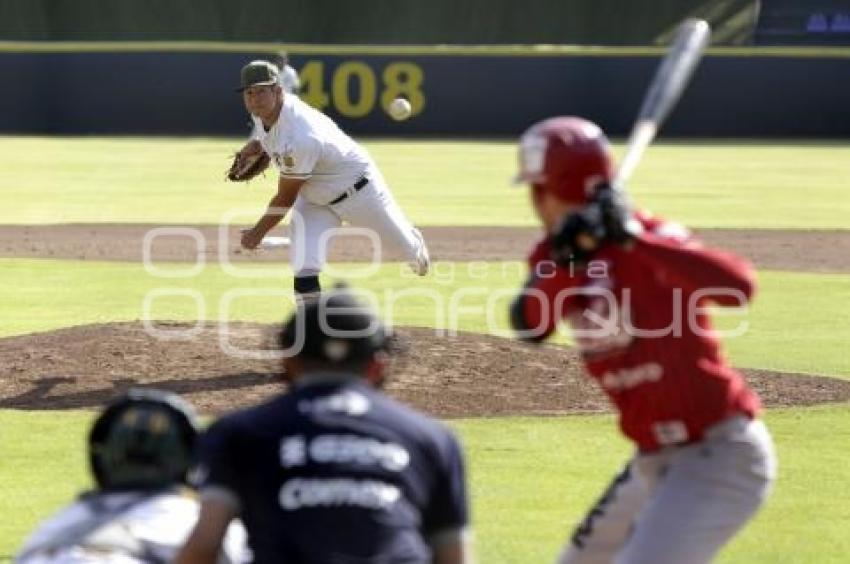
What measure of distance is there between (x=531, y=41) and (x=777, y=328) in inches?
1359

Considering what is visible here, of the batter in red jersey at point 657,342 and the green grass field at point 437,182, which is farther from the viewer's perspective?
the green grass field at point 437,182

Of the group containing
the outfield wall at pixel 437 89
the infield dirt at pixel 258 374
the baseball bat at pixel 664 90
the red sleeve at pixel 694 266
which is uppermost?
the baseball bat at pixel 664 90

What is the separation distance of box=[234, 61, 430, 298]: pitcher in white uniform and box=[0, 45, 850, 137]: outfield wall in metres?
24.0

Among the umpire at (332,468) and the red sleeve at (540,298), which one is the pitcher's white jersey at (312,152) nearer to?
the red sleeve at (540,298)

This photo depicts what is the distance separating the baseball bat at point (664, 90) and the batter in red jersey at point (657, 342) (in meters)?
0.42

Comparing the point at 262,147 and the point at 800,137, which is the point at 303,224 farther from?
the point at 800,137

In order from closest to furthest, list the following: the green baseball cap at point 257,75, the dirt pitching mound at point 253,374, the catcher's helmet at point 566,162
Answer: the catcher's helmet at point 566,162 < the dirt pitching mound at point 253,374 < the green baseball cap at point 257,75

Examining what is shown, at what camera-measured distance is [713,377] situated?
5492 millimetres

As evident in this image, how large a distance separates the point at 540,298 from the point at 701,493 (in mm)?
831

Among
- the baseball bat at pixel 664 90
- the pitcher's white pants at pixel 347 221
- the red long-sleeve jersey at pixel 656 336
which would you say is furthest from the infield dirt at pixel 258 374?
the red long-sleeve jersey at pixel 656 336

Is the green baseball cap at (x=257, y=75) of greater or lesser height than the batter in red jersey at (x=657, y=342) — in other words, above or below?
below

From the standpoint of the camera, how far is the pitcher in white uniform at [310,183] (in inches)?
485

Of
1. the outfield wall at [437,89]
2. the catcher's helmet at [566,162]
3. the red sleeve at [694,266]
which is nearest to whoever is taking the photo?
the red sleeve at [694,266]

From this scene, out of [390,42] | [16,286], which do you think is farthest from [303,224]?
[390,42]
